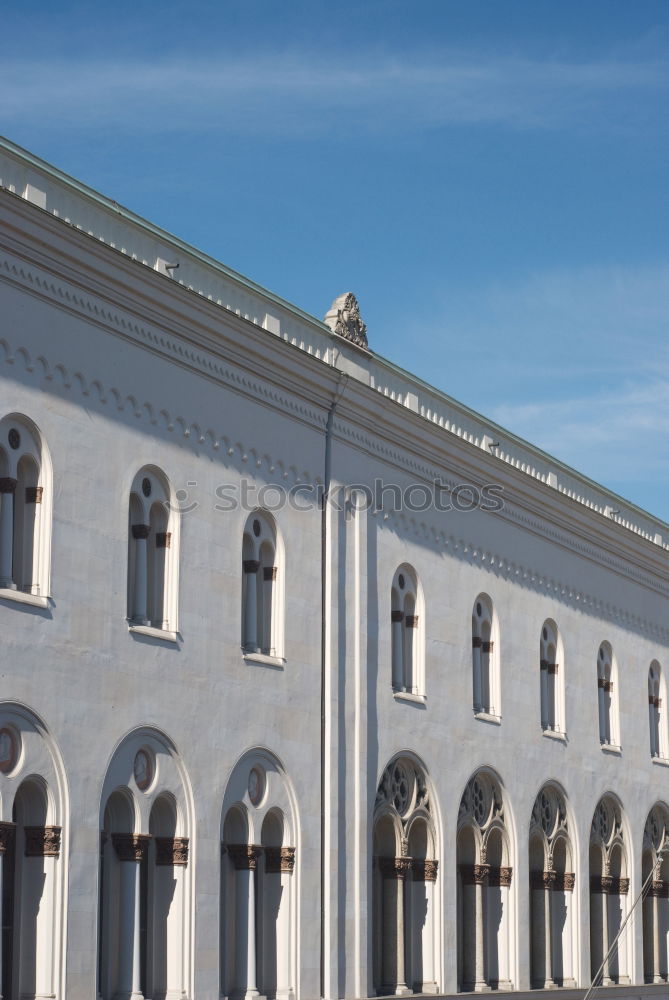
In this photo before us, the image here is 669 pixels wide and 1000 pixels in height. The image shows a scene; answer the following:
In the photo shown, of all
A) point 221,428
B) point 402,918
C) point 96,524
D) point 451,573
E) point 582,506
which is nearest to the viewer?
point 96,524

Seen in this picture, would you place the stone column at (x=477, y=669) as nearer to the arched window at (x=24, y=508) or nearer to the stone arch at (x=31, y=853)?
the stone arch at (x=31, y=853)

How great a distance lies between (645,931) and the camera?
136 feet

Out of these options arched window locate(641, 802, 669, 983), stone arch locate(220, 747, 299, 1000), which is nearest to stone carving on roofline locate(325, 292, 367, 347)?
stone arch locate(220, 747, 299, 1000)

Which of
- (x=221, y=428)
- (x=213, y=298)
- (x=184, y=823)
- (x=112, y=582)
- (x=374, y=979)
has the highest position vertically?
(x=213, y=298)

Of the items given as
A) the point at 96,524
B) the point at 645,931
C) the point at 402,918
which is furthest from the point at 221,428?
the point at 645,931

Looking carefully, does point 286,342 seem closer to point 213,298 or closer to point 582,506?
point 213,298

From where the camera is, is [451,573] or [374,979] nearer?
[374,979]

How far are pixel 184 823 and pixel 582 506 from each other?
16.5 m

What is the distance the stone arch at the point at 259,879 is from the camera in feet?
87.2

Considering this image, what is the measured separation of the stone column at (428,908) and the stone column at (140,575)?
9.21 m

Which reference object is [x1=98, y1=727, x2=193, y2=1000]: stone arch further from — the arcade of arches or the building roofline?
the building roofline

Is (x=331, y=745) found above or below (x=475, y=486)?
below

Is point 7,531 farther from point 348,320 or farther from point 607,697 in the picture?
point 607,697

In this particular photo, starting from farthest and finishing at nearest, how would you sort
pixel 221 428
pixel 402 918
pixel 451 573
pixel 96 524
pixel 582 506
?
pixel 582 506 → pixel 451 573 → pixel 402 918 → pixel 221 428 → pixel 96 524
